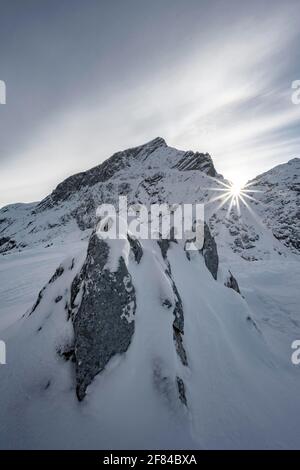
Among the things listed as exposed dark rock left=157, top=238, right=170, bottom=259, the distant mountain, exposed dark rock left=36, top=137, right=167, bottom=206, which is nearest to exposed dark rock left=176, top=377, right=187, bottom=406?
exposed dark rock left=157, top=238, right=170, bottom=259

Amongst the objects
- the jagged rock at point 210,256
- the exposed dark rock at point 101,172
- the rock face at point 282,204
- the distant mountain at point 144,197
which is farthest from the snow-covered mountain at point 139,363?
the exposed dark rock at point 101,172

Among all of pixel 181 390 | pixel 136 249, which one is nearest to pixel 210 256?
pixel 136 249

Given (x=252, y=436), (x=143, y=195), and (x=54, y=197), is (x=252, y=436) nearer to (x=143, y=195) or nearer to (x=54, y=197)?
(x=143, y=195)

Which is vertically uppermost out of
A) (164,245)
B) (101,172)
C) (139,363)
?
(101,172)

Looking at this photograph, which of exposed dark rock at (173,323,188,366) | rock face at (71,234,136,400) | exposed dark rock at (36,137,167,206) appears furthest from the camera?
exposed dark rock at (36,137,167,206)

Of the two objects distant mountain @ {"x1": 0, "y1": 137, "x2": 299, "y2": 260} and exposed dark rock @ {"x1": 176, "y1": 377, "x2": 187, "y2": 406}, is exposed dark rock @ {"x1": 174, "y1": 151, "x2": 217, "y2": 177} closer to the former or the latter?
distant mountain @ {"x1": 0, "y1": 137, "x2": 299, "y2": 260}

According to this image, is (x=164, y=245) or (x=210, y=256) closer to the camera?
(x=164, y=245)

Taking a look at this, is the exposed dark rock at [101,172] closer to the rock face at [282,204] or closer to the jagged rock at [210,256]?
the rock face at [282,204]

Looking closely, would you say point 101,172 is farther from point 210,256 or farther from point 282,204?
point 210,256
